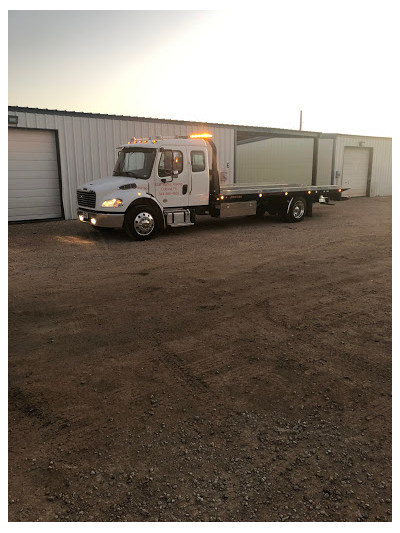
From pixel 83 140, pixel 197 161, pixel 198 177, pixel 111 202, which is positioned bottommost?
pixel 111 202

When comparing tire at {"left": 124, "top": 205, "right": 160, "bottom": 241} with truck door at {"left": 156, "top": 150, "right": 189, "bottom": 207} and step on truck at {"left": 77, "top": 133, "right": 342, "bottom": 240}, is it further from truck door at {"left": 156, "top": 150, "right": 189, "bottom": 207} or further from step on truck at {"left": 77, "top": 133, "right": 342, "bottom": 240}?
truck door at {"left": 156, "top": 150, "right": 189, "bottom": 207}

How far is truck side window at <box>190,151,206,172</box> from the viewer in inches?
479

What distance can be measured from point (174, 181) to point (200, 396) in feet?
29.0

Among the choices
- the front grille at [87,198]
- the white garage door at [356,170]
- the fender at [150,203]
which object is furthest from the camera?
the white garage door at [356,170]

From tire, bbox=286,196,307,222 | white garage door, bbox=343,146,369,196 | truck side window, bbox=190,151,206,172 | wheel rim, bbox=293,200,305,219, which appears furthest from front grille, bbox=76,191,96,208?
white garage door, bbox=343,146,369,196

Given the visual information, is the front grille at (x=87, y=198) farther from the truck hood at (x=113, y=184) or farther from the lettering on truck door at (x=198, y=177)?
the lettering on truck door at (x=198, y=177)

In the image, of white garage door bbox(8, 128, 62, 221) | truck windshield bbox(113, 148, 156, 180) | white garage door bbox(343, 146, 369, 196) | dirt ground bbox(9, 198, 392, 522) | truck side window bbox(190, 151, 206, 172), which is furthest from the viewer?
white garage door bbox(343, 146, 369, 196)

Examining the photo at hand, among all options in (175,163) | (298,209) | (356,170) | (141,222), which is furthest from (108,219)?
(356,170)

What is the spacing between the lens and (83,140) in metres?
15.8

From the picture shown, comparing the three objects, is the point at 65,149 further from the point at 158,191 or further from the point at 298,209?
the point at 298,209

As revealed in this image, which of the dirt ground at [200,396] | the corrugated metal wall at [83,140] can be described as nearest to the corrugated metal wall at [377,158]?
the corrugated metal wall at [83,140]

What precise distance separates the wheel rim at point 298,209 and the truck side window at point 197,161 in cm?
447

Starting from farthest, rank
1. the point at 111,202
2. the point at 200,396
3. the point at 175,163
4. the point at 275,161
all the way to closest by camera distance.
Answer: the point at 275,161
the point at 175,163
the point at 111,202
the point at 200,396

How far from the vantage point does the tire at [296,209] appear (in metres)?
15.2
